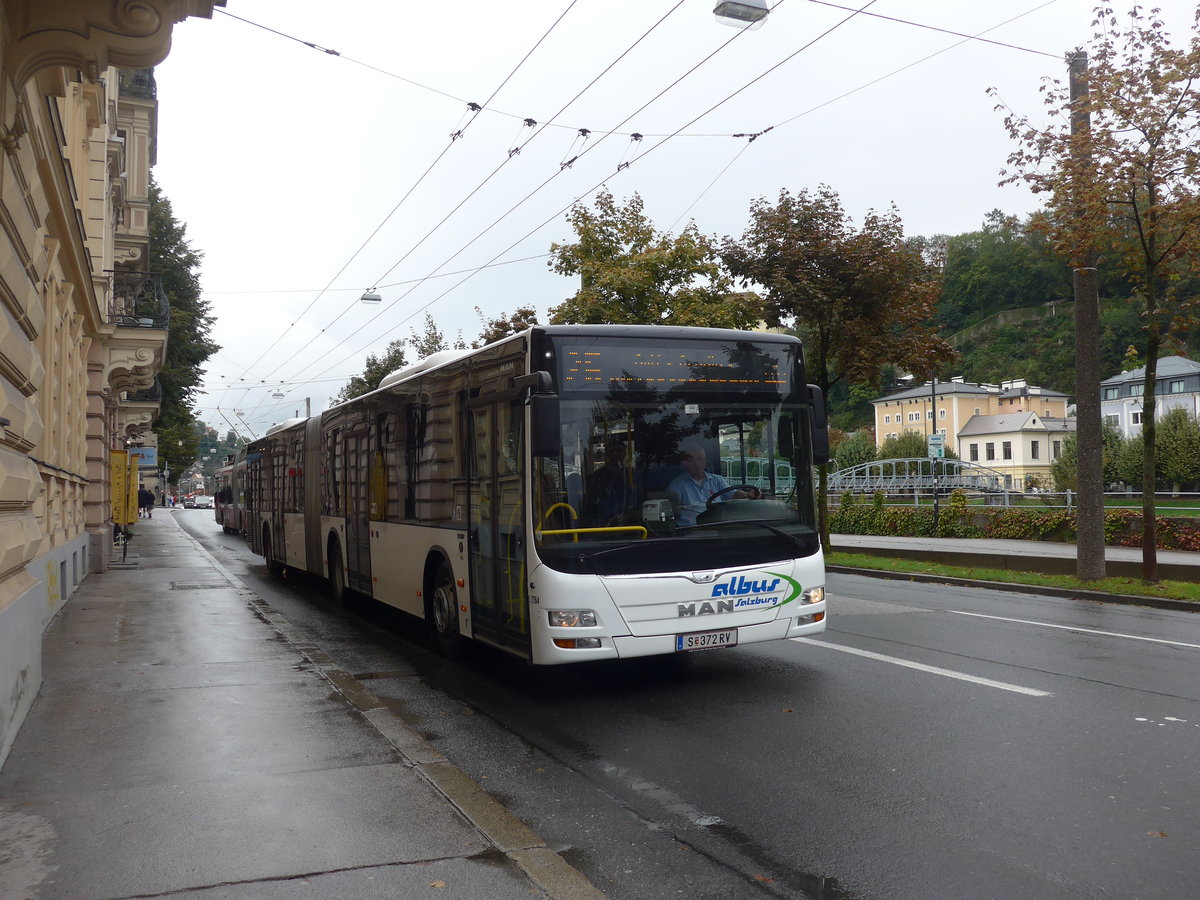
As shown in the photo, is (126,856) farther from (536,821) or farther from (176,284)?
(176,284)

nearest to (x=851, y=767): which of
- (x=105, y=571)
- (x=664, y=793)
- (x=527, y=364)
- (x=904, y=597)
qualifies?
(x=664, y=793)

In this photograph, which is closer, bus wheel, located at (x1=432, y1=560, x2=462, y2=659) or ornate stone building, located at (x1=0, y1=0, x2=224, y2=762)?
ornate stone building, located at (x1=0, y1=0, x2=224, y2=762)

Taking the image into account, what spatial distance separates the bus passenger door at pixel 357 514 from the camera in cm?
1241

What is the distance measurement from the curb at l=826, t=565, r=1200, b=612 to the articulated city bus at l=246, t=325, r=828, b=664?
7.91 m

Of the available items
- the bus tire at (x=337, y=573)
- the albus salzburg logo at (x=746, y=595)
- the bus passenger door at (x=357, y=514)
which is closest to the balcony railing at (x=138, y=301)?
the bus tire at (x=337, y=573)

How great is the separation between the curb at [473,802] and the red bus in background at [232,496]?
1075 inches

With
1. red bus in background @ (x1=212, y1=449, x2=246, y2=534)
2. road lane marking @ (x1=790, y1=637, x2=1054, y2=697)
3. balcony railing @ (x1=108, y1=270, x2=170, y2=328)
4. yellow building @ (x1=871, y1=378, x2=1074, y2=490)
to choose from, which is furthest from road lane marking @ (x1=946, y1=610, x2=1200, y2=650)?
yellow building @ (x1=871, y1=378, x2=1074, y2=490)

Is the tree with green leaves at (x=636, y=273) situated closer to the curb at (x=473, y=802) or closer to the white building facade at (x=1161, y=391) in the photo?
Result: the curb at (x=473, y=802)

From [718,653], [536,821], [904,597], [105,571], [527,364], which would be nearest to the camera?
[536,821]

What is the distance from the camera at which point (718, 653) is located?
31.9 ft

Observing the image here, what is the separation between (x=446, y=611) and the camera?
9.57 meters

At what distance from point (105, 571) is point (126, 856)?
1778 cm

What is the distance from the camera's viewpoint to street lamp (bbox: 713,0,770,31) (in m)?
11.3

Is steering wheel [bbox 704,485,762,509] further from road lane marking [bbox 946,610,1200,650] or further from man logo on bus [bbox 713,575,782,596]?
road lane marking [bbox 946,610,1200,650]
